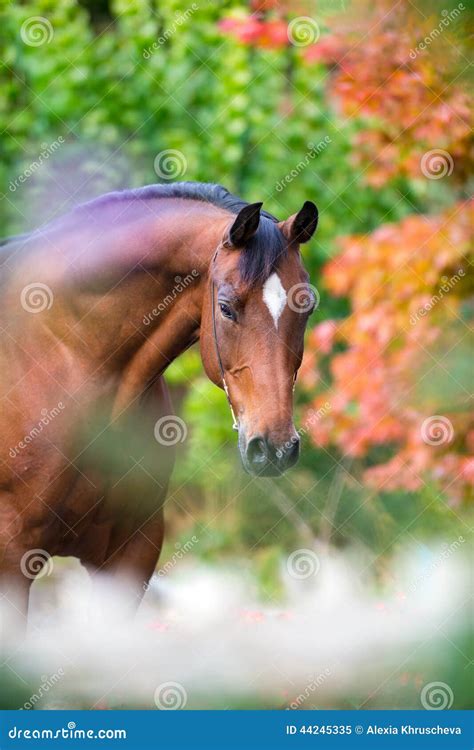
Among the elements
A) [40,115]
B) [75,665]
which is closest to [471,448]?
[75,665]

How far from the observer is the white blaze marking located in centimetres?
323

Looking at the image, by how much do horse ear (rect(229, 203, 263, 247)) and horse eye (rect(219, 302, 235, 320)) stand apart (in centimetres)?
20

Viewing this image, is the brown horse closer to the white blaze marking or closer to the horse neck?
the horse neck

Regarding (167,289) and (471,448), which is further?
(471,448)

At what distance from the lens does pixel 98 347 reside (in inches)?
144

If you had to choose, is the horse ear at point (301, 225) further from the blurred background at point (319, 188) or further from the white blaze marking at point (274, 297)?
the blurred background at point (319, 188)

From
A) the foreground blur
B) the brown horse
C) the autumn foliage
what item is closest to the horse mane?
the brown horse

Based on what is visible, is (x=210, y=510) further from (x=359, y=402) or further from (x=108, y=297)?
(x=108, y=297)

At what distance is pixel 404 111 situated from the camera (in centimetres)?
593

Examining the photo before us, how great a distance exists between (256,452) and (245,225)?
0.71 metres

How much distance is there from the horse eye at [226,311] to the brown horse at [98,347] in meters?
0.07

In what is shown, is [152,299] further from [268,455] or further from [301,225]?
[268,455]

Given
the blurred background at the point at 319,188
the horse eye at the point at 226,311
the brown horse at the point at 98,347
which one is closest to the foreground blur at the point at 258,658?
the blurred background at the point at 319,188

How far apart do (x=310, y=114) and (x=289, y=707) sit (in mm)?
4959
